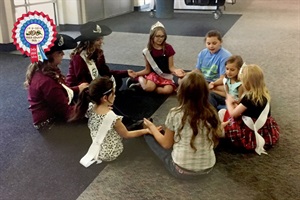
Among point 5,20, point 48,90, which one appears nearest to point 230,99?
point 48,90

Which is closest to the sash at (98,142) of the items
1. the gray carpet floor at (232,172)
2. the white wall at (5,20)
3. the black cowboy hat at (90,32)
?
the gray carpet floor at (232,172)

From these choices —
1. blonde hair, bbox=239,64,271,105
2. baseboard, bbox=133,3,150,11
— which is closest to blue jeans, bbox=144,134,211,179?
blonde hair, bbox=239,64,271,105

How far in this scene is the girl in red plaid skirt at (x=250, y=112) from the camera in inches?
84.9

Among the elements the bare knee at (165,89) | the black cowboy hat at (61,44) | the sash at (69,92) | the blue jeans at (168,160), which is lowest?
the blue jeans at (168,160)

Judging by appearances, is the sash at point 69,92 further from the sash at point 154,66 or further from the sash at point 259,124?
the sash at point 259,124

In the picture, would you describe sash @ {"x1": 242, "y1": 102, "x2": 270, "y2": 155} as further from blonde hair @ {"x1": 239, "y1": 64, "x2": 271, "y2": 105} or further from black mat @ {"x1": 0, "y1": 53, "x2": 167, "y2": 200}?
black mat @ {"x1": 0, "y1": 53, "x2": 167, "y2": 200}

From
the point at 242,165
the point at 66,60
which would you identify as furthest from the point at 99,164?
the point at 66,60

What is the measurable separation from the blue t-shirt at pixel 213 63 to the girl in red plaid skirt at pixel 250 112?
27.0 inches

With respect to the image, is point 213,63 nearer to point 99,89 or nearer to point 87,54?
point 87,54

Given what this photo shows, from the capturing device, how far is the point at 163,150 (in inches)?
84.0

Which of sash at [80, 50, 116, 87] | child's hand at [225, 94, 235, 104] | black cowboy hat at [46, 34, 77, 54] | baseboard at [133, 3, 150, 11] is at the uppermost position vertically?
black cowboy hat at [46, 34, 77, 54]

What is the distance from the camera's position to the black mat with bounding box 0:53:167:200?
1.92 metres

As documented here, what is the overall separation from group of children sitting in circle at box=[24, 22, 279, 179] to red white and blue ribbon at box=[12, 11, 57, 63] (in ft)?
0.32

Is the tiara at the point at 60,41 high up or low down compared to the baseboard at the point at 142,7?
→ up
